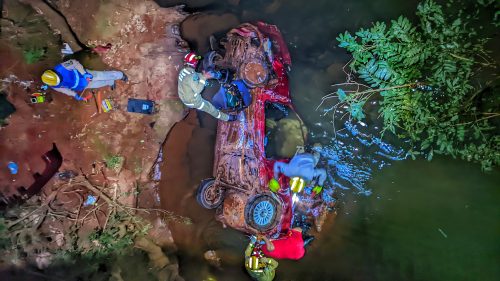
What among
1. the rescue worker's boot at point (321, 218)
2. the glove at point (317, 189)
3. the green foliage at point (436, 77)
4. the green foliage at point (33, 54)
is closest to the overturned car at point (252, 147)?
the glove at point (317, 189)

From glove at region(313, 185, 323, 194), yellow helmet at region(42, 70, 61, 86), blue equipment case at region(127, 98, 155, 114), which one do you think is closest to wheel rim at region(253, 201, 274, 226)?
glove at region(313, 185, 323, 194)

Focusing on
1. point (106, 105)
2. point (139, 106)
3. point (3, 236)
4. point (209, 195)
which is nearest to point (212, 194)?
point (209, 195)

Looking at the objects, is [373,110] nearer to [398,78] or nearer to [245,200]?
[398,78]

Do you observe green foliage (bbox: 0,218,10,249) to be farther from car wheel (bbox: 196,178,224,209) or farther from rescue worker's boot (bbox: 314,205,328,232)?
rescue worker's boot (bbox: 314,205,328,232)

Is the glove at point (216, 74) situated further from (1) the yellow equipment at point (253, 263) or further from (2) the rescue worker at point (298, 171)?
(1) the yellow equipment at point (253, 263)

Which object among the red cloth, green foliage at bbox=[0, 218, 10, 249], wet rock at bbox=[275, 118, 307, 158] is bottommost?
green foliage at bbox=[0, 218, 10, 249]

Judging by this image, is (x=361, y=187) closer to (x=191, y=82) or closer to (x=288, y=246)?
(x=288, y=246)
